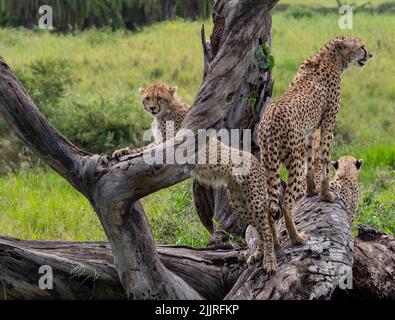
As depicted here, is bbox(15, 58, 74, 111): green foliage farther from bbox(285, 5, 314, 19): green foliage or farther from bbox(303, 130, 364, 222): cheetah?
bbox(285, 5, 314, 19): green foliage

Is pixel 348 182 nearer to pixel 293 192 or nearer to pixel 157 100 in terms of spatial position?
pixel 293 192

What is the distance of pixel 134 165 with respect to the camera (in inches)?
167

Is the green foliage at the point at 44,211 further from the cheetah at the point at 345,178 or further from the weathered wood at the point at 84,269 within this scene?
the cheetah at the point at 345,178

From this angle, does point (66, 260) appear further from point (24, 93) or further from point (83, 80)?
point (83, 80)

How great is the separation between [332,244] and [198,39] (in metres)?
10.3

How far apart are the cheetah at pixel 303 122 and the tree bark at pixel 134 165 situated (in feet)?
1.19

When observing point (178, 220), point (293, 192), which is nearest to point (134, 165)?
point (293, 192)

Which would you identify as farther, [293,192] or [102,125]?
[102,125]

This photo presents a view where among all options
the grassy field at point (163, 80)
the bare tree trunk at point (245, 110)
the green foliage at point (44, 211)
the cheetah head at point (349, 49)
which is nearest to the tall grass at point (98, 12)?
the grassy field at point (163, 80)

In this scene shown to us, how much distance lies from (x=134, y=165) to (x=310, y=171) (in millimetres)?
1485

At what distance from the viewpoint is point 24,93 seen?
4.44 m

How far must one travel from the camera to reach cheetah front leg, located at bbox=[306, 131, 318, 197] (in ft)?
17.3

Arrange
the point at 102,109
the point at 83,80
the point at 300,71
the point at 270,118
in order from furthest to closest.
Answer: the point at 83,80, the point at 102,109, the point at 300,71, the point at 270,118
